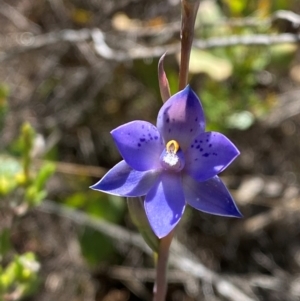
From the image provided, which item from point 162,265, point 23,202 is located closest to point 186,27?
point 162,265

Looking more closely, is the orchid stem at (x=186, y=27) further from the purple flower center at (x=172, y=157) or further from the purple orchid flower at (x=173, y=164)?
the purple flower center at (x=172, y=157)

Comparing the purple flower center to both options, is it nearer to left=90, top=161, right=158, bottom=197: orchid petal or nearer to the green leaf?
left=90, top=161, right=158, bottom=197: orchid petal

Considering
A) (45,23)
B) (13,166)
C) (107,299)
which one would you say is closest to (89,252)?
(107,299)

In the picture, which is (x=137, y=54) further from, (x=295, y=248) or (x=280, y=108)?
(x=295, y=248)

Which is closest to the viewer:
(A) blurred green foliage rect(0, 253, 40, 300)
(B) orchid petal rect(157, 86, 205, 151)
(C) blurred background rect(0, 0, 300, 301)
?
(B) orchid petal rect(157, 86, 205, 151)

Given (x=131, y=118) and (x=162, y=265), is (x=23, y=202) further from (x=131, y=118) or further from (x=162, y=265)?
(x=131, y=118)

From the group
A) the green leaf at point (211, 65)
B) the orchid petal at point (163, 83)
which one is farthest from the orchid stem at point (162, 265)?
the green leaf at point (211, 65)

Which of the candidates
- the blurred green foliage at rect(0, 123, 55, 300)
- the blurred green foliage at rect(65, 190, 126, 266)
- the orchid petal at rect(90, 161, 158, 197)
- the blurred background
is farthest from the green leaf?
the orchid petal at rect(90, 161, 158, 197)
